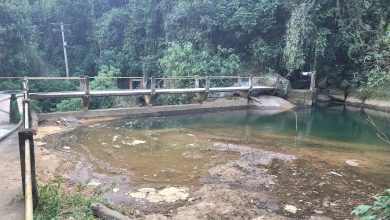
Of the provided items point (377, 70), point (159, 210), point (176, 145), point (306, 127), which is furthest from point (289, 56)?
point (159, 210)

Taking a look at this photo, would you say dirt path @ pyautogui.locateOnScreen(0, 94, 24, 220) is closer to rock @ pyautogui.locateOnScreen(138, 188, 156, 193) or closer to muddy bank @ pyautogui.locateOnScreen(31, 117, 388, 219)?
muddy bank @ pyautogui.locateOnScreen(31, 117, 388, 219)

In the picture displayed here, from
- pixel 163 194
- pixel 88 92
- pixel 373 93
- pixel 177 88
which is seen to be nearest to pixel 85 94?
pixel 88 92

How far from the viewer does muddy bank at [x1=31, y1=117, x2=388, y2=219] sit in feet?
16.7

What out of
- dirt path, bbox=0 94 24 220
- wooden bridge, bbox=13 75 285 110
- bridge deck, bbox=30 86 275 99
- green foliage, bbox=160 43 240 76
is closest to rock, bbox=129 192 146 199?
dirt path, bbox=0 94 24 220

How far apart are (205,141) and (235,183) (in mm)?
3362

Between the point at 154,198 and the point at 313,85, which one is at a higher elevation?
the point at 313,85

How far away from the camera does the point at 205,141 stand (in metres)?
9.52

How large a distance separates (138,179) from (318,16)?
1507cm

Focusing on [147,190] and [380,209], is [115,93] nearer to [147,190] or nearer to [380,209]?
[147,190]

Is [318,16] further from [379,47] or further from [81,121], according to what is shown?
[81,121]

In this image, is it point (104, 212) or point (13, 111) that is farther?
point (13, 111)

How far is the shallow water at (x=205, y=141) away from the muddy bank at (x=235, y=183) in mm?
88

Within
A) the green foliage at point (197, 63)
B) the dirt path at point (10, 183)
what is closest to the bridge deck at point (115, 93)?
the green foliage at point (197, 63)

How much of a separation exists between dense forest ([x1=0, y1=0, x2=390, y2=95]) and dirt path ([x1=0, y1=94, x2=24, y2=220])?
11.6 m
